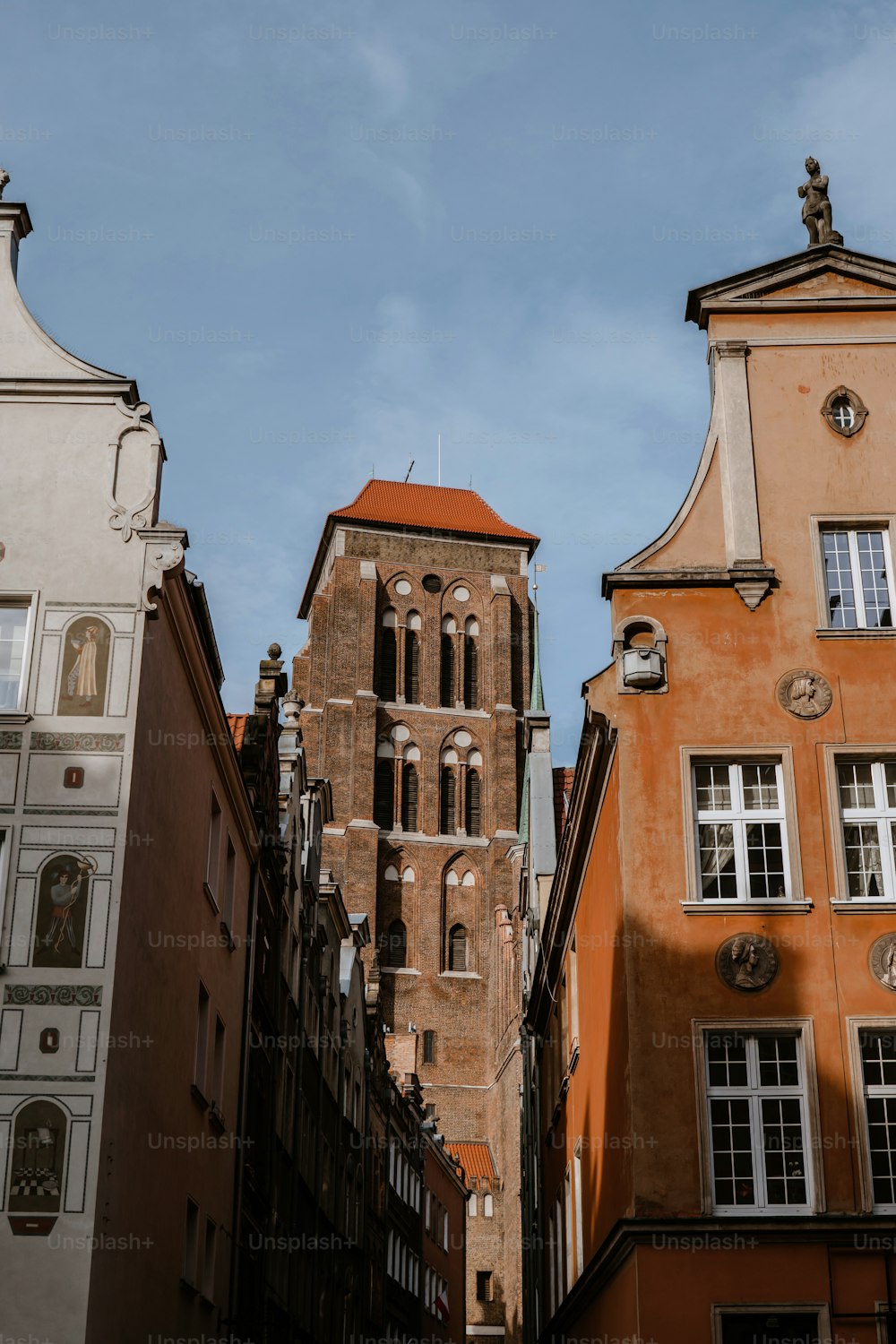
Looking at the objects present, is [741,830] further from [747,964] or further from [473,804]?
[473,804]

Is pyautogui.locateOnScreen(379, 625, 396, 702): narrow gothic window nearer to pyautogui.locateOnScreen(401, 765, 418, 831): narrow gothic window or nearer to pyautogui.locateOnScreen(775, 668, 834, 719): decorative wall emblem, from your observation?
pyautogui.locateOnScreen(401, 765, 418, 831): narrow gothic window

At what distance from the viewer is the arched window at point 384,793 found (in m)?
89.3

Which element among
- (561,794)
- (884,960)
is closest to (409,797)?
(561,794)

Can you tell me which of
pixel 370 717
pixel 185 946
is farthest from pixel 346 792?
pixel 185 946

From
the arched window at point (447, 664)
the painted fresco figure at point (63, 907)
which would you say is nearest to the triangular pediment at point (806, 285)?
the painted fresco figure at point (63, 907)

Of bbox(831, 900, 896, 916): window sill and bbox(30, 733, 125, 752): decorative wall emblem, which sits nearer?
bbox(30, 733, 125, 752): decorative wall emblem

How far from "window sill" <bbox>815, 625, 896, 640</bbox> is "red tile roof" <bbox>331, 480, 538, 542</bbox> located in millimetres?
74768

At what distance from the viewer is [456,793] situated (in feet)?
299

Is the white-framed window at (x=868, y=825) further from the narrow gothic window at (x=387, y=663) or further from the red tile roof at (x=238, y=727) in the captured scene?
the narrow gothic window at (x=387, y=663)

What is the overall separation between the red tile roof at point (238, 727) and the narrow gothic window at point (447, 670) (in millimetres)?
62820

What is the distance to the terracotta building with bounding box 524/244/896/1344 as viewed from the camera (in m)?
18.8

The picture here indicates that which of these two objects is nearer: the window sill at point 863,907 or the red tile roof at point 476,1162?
the window sill at point 863,907

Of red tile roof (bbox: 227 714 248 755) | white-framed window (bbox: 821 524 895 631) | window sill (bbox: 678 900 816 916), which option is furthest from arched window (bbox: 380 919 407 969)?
window sill (bbox: 678 900 816 916)

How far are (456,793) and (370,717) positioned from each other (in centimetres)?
610
